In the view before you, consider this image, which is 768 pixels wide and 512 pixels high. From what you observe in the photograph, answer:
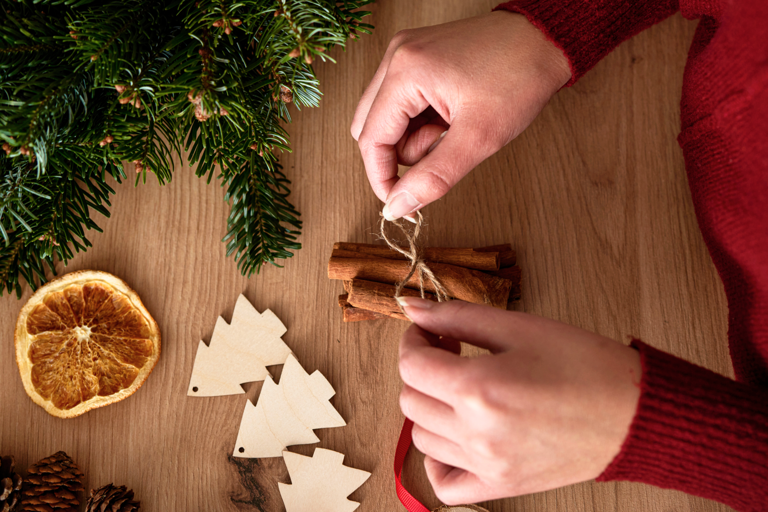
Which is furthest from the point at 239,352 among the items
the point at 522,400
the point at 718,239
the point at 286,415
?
the point at 718,239

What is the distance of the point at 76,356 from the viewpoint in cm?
98

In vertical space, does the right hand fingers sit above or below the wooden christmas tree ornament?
above

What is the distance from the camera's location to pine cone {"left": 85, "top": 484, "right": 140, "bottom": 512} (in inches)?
36.4

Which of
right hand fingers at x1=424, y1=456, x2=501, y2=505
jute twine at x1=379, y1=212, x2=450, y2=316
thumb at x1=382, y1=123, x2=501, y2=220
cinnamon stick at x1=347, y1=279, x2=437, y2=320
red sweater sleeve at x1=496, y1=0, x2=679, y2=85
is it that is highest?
red sweater sleeve at x1=496, y1=0, x2=679, y2=85

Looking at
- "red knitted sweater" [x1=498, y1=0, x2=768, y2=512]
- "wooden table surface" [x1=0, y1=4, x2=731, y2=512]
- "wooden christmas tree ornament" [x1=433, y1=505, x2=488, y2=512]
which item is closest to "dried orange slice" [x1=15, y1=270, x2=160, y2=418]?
"wooden table surface" [x1=0, y1=4, x2=731, y2=512]

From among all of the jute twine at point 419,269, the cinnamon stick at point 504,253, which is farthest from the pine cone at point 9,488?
the cinnamon stick at point 504,253

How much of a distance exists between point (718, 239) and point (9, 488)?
1.33 meters

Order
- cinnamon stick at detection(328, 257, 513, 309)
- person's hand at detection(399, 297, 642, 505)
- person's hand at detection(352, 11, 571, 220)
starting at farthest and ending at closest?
1. cinnamon stick at detection(328, 257, 513, 309)
2. person's hand at detection(352, 11, 571, 220)
3. person's hand at detection(399, 297, 642, 505)

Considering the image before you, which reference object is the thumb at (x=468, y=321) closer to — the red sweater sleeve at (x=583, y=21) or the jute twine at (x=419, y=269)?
the jute twine at (x=419, y=269)

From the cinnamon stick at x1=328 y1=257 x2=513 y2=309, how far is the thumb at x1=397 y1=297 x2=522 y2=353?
0.61 ft

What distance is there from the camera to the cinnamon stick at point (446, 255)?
3.09 ft

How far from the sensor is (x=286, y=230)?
104cm

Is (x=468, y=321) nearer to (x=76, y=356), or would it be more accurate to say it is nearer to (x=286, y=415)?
(x=286, y=415)

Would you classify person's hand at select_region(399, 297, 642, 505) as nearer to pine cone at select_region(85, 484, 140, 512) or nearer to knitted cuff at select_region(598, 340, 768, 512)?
knitted cuff at select_region(598, 340, 768, 512)
